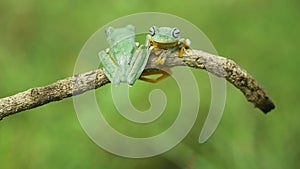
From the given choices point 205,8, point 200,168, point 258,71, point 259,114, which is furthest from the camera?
point 205,8

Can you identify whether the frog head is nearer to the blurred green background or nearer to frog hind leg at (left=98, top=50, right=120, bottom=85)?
frog hind leg at (left=98, top=50, right=120, bottom=85)

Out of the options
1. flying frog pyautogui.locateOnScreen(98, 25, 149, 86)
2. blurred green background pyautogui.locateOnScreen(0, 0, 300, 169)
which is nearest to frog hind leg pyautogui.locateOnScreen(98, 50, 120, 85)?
flying frog pyautogui.locateOnScreen(98, 25, 149, 86)

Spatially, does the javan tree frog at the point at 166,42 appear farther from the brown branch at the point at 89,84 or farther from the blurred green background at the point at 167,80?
the blurred green background at the point at 167,80

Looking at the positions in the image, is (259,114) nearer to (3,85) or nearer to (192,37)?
(192,37)

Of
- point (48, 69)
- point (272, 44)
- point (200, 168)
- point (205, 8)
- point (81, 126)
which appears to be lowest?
point (200, 168)

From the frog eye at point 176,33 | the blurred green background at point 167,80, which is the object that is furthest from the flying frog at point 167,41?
the blurred green background at point 167,80

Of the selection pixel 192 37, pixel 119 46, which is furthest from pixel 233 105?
pixel 119 46

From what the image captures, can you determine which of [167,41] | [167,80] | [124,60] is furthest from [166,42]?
[167,80]
